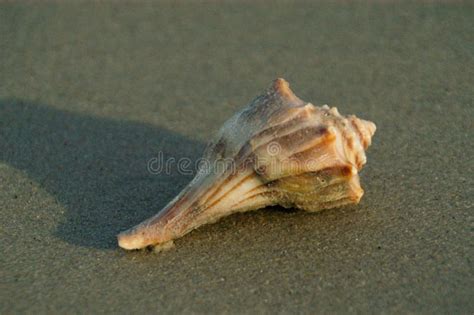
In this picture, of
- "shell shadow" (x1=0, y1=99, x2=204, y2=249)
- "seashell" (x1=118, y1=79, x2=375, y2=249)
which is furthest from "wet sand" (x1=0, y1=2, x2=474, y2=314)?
"seashell" (x1=118, y1=79, x2=375, y2=249)

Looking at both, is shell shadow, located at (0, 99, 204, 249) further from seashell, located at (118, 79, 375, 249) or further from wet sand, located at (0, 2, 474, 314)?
seashell, located at (118, 79, 375, 249)

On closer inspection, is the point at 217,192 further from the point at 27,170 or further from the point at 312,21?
the point at 312,21

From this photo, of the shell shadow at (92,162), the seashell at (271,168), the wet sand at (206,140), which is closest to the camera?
the wet sand at (206,140)

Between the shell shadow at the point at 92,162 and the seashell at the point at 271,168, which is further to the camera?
the shell shadow at the point at 92,162

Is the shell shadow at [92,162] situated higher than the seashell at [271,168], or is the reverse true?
the seashell at [271,168]

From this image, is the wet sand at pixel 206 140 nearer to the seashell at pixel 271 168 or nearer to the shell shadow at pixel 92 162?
the shell shadow at pixel 92 162

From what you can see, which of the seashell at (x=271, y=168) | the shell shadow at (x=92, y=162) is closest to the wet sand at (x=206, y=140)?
the shell shadow at (x=92, y=162)
